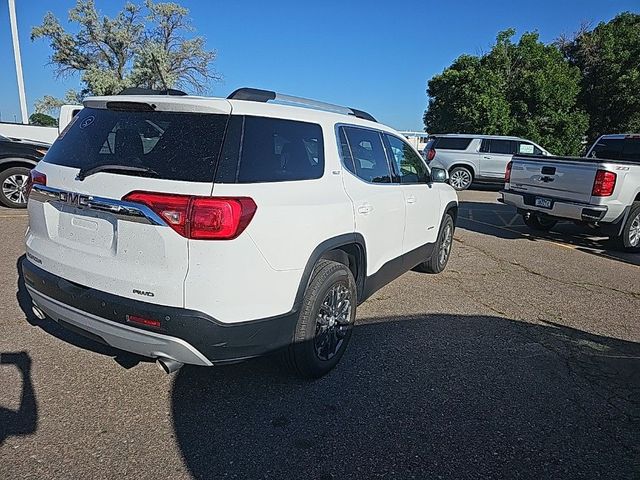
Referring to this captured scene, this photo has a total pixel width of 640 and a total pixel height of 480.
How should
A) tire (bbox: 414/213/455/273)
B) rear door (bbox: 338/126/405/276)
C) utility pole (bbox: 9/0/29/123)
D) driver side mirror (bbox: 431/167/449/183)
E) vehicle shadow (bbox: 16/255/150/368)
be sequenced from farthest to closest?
utility pole (bbox: 9/0/29/123), tire (bbox: 414/213/455/273), driver side mirror (bbox: 431/167/449/183), rear door (bbox: 338/126/405/276), vehicle shadow (bbox: 16/255/150/368)

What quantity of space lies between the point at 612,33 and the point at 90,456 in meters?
28.9

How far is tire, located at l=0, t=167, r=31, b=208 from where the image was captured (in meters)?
8.33

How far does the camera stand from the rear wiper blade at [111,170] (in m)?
2.44

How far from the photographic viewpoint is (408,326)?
4211 mm

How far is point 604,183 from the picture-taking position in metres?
6.79

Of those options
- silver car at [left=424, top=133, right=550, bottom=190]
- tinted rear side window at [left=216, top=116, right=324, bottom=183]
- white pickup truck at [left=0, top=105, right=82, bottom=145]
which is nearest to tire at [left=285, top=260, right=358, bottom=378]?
tinted rear side window at [left=216, top=116, right=324, bottom=183]

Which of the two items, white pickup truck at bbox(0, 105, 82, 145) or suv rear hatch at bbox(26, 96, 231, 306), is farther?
white pickup truck at bbox(0, 105, 82, 145)

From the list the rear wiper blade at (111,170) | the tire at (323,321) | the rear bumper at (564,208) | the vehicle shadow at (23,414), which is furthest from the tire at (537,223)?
the vehicle shadow at (23,414)

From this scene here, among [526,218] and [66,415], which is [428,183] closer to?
[66,415]

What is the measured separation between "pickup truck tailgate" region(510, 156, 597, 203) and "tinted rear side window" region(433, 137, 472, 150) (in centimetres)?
786

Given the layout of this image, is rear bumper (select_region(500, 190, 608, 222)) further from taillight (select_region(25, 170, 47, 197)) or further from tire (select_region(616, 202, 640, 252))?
taillight (select_region(25, 170, 47, 197))

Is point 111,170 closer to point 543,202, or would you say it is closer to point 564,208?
point 564,208

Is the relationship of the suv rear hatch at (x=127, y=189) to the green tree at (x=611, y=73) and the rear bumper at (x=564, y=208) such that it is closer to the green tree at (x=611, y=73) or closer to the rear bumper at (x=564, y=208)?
the rear bumper at (x=564, y=208)

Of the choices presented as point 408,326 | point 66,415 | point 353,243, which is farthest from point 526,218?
point 66,415
